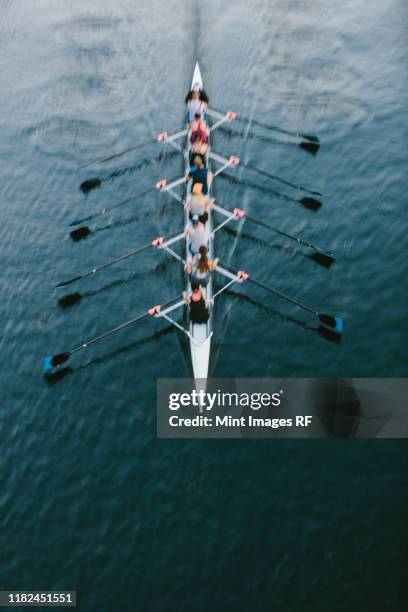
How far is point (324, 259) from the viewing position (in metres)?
35.6

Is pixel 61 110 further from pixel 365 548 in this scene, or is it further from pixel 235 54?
pixel 365 548

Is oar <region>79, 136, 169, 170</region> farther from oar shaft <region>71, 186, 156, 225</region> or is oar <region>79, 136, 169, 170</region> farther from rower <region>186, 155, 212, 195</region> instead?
rower <region>186, 155, 212, 195</region>

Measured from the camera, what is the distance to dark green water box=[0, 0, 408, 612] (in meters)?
24.9

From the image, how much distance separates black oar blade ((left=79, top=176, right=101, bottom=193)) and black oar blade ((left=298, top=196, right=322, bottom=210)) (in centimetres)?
1261

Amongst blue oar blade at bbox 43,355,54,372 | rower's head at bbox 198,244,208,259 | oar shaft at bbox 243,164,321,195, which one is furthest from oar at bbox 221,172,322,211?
blue oar blade at bbox 43,355,54,372

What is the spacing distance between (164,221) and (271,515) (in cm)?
1881

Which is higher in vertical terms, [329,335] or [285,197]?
[285,197]

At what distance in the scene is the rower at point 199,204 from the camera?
35.2 m

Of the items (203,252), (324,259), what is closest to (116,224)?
(203,252)

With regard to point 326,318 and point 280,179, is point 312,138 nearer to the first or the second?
point 280,179

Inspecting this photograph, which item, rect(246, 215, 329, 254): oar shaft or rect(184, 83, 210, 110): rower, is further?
rect(184, 83, 210, 110): rower

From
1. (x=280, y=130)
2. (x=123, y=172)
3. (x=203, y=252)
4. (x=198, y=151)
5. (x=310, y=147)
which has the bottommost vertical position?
(x=203, y=252)

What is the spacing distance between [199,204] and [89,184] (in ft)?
32.5

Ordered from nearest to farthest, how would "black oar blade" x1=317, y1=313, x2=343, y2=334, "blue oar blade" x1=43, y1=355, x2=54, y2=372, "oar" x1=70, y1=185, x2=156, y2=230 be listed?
"blue oar blade" x1=43, y1=355, x2=54, y2=372 < "black oar blade" x1=317, y1=313, x2=343, y2=334 < "oar" x1=70, y1=185, x2=156, y2=230
